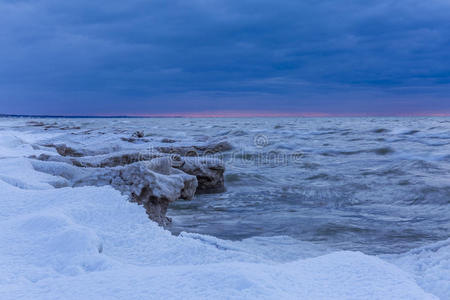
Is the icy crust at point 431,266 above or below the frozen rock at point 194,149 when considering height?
below

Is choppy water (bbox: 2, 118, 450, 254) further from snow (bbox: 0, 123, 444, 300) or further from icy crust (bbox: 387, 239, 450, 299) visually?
snow (bbox: 0, 123, 444, 300)

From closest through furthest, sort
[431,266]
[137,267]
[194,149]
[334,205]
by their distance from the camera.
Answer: [137,267], [431,266], [334,205], [194,149]

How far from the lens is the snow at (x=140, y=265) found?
3.93 feet

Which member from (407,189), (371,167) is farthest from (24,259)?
(371,167)

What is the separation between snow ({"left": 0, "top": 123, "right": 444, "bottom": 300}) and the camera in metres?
1.20

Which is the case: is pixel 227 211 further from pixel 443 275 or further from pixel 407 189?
pixel 407 189

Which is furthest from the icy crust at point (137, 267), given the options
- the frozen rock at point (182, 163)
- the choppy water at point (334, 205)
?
the frozen rock at point (182, 163)

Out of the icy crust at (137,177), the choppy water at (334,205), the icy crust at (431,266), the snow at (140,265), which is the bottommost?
the choppy water at (334,205)

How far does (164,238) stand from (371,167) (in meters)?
6.51

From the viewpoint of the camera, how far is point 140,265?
1.58m

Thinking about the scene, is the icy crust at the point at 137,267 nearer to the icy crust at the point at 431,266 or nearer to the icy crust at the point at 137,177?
the icy crust at the point at 431,266

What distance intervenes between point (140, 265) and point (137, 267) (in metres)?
0.14

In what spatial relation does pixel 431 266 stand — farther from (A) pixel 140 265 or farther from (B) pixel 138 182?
(B) pixel 138 182

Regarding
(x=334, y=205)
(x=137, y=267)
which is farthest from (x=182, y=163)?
(x=137, y=267)
